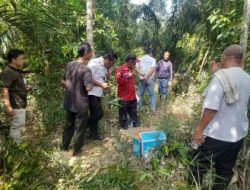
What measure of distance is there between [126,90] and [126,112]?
19.2 inches

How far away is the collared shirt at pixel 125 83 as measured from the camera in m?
6.23

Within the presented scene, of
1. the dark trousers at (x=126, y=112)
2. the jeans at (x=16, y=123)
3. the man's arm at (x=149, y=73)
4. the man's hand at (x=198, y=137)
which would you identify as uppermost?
the man's arm at (x=149, y=73)

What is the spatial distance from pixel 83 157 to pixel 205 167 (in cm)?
221

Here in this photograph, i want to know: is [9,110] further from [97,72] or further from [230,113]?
[230,113]

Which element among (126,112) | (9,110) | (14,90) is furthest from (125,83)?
(9,110)

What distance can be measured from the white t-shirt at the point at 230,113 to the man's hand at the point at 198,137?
0.07 metres

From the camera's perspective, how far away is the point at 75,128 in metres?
5.13

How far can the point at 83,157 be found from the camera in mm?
5098

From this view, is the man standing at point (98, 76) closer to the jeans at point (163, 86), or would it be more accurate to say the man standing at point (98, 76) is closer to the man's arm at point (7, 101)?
Result: the man's arm at point (7, 101)

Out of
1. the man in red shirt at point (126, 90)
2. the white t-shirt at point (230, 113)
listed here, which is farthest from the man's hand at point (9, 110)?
the white t-shirt at point (230, 113)

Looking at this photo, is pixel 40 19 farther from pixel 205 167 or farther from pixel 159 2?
pixel 159 2

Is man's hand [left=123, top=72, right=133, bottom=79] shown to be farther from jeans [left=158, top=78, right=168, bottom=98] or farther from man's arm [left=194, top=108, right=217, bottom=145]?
man's arm [left=194, top=108, right=217, bottom=145]

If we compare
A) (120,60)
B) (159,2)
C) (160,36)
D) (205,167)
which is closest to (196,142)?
(205,167)

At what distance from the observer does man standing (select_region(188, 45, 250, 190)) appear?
3186mm
